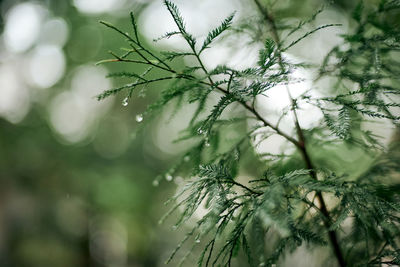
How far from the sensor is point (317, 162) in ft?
6.58

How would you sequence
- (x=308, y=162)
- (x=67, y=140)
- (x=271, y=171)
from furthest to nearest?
(x=67, y=140)
(x=308, y=162)
(x=271, y=171)

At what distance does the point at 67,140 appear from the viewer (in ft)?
27.9

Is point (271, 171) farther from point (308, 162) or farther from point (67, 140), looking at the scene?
point (67, 140)

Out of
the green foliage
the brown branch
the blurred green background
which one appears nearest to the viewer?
the green foliage

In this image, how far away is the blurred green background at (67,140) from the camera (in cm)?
661

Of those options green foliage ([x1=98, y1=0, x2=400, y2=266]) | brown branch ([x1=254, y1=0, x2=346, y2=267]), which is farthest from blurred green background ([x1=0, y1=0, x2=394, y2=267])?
green foliage ([x1=98, y1=0, x2=400, y2=266])

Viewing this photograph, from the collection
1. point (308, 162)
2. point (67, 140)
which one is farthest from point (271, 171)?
point (67, 140)

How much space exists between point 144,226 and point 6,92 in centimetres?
614

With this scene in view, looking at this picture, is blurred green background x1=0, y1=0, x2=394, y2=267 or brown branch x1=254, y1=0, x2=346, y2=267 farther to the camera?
blurred green background x1=0, y1=0, x2=394, y2=267

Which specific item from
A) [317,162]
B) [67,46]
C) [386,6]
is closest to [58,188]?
[67,46]

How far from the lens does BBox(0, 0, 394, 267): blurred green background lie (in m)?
6.61

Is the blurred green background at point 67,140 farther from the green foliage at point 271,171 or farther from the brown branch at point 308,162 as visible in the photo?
the green foliage at point 271,171

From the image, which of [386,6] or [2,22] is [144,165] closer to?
[2,22]

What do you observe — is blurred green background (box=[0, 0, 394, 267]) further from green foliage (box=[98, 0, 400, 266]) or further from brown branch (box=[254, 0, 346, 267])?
green foliage (box=[98, 0, 400, 266])
